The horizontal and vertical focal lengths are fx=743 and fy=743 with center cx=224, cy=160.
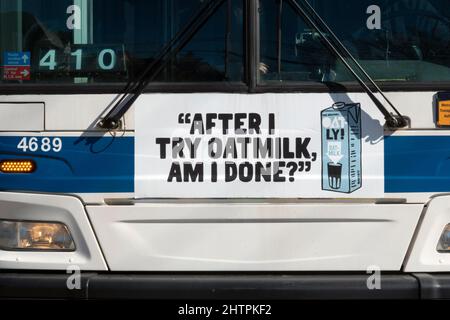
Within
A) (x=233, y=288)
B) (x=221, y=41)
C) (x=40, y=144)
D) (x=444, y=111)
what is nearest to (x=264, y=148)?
(x=221, y=41)

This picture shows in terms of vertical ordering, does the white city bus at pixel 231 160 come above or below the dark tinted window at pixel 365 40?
below

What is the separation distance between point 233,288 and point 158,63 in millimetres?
1074

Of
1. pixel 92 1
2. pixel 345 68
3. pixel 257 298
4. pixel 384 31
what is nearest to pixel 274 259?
pixel 257 298

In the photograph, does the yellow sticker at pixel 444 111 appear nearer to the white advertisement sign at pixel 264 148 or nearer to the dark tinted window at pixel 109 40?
the white advertisement sign at pixel 264 148

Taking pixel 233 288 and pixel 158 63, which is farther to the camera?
pixel 158 63

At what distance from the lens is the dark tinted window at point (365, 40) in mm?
3410

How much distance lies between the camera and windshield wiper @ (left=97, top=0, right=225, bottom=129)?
Result: 11.0 ft

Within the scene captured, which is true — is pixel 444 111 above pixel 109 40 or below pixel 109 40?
below

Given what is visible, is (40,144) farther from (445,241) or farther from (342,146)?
(445,241)

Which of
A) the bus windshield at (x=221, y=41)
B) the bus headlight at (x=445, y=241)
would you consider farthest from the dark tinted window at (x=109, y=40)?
the bus headlight at (x=445, y=241)

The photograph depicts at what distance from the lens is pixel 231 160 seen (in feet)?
11.0

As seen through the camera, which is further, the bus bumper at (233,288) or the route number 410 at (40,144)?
the route number 410 at (40,144)

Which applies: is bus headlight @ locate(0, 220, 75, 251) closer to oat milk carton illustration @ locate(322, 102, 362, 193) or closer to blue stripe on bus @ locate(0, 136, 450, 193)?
blue stripe on bus @ locate(0, 136, 450, 193)

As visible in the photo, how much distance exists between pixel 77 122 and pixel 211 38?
2.38 feet
